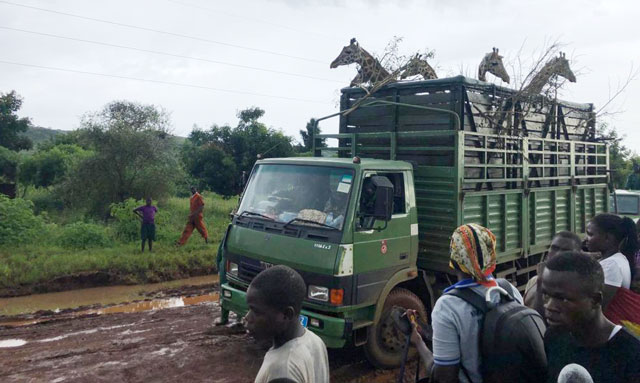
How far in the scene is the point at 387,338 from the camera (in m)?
4.98

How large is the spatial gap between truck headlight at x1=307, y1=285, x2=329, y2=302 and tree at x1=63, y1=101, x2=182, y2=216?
11297 millimetres

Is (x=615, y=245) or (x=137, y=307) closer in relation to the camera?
(x=615, y=245)

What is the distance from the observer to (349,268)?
14.7 feet

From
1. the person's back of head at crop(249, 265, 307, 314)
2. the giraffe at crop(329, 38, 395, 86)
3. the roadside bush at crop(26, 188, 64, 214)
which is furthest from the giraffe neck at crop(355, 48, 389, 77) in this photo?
the roadside bush at crop(26, 188, 64, 214)

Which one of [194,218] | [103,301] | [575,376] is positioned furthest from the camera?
[194,218]

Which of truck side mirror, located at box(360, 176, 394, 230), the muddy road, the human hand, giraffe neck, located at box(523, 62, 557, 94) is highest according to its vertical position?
giraffe neck, located at box(523, 62, 557, 94)

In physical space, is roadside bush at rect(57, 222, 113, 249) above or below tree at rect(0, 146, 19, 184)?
below

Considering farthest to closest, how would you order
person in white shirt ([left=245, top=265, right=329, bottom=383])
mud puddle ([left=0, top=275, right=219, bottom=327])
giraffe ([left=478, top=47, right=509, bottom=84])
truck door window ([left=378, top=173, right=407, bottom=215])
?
mud puddle ([left=0, top=275, right=219, bottom=327]) → giraffe ([left=478, top=47, right=509, bottom=84]) → truck door window ([left=378, top=173, right=407, bottom=215]) → person in white shirt ([left=245, top=265, right=329, bottom=383])

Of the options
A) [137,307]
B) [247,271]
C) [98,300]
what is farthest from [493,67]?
[98,300]

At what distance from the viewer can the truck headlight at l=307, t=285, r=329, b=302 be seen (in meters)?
4.44

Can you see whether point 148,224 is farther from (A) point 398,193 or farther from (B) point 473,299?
(B) point 473,299

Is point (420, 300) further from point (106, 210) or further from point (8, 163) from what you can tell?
point (8, 163)

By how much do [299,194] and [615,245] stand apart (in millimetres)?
2871

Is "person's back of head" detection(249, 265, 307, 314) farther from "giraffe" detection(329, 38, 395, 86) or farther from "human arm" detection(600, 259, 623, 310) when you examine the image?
"giraffe" detection(329, 38, 395, 86)
